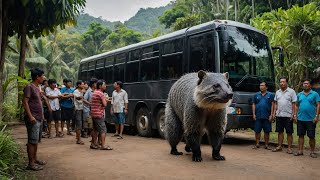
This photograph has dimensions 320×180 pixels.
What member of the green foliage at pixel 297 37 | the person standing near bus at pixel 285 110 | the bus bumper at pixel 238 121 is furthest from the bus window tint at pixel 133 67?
the green foliage at pixel 297 37

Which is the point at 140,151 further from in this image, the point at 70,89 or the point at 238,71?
the point at 70,89

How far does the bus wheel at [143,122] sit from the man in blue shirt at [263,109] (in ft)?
11.7

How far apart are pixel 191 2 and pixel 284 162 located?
3896cm

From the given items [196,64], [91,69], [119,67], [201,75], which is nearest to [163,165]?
[201,75]

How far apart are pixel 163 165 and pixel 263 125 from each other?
309cm

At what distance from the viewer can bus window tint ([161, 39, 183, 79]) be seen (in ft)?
30.5

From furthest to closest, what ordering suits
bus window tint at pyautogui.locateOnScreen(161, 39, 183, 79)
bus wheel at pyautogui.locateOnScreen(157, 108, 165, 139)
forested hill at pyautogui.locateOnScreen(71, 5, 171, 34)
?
forested hill at pyautogui.locateOnScreen(71, 5, 171, 34) → bus wheel at pyautogui.locateOnScreen(157, 108, 165, 139) → bus window tint at pyautogui.locateOnScreen(161, 39, 183, 79)

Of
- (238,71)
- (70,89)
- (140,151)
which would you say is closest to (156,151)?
(140,151)

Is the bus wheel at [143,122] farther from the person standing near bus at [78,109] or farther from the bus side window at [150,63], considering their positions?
the person standing near bus at [78,109]

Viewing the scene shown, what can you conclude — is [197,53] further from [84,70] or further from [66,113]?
[84,70]

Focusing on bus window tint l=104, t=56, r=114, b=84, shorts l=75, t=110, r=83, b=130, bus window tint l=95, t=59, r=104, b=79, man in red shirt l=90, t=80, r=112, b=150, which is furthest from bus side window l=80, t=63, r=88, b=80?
man in red shirt l=90, t=80, r=112, b=150

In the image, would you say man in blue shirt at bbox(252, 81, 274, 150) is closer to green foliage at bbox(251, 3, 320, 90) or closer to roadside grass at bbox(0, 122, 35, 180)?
roadside grass at bbox(0, 122, 35, 180)

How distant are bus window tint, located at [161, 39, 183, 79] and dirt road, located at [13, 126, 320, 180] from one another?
7.93ft

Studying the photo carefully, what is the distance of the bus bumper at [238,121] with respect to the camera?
7.98 metres
